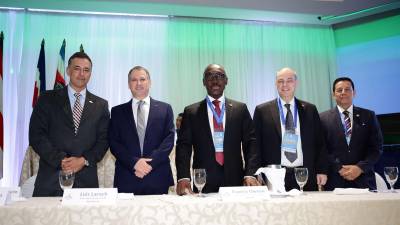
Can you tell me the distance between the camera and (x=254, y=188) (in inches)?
72.4

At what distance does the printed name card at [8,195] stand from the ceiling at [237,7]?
4.60 m

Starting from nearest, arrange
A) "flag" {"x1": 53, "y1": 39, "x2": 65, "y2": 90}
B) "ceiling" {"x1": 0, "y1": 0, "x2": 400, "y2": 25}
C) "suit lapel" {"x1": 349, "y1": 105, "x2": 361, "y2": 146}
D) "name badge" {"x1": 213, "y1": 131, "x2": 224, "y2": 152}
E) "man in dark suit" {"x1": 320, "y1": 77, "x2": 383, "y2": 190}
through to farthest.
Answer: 1. "name badge" {"x1": 213, "y1": 131, "x2": 224, "y2": 152}
2. "man in dark suit" {"x1": 320, "y1": 77, "x2": 383, "y2": 190}
3. "suit lapel" {"x1": 349, "y1": 105, "x2": 361, "y2": 146}
4. "flag" {"x1": 53, "y1": 39, "x2": 65, "y2": 90}
5. "ceiling" {"x1": 0, "y1": 0, "x2": 400, "y2": 25}

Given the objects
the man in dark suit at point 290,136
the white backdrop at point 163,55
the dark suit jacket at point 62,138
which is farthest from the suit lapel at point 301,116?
the white backdrop at point 163,55

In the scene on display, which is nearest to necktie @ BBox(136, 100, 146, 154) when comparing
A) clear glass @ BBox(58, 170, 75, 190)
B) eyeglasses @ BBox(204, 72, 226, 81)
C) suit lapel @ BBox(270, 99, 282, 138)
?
eyeglasses @ BBox(204, 72, 226, 81)

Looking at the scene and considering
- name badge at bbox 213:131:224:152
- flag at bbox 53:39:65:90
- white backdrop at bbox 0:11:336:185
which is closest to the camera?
name badge at bbox 213:131:224:152

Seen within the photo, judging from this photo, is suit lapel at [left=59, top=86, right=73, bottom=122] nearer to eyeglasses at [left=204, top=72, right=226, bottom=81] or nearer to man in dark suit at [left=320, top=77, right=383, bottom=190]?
eyeglasses at [left=204, top=72, right=226, bottom=81]

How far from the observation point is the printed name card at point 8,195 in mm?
1681

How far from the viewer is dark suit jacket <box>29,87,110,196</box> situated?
8.63ft

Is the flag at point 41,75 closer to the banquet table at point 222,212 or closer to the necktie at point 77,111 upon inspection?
the necktie at point 77,111

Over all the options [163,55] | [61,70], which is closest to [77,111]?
[61,70]

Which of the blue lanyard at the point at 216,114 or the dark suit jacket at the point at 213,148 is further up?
the blue lanyard at the point at 216,114

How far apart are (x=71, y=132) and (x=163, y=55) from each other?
4.12 meters

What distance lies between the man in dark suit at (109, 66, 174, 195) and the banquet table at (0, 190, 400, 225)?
0.78m

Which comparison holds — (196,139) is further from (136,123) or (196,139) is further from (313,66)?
(313,66)
